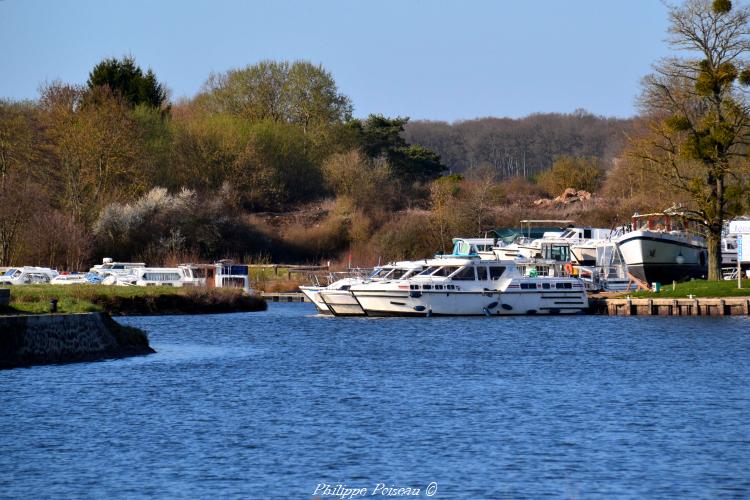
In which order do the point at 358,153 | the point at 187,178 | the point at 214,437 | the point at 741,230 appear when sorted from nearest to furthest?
1. the point at 214,437
2. the point at 741,230
3. the point at 187,178
4. the point at 358,153

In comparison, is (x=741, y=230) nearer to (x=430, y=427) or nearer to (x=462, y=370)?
(x=462, y=370)

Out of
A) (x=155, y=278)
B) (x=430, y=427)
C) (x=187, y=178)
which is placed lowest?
(x=430, y=427)

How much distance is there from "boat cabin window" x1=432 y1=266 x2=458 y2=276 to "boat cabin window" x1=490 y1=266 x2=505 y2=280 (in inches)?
80.4

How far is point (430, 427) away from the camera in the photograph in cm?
2805

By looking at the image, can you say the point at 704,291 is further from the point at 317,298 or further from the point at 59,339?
the point at 59,339

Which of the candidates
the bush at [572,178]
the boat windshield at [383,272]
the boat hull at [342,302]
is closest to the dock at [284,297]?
the boat windshield at [383,272]

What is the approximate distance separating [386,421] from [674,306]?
3463 cm

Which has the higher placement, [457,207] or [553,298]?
[457,207]

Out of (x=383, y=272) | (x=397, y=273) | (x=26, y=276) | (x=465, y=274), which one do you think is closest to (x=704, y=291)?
(x=465, y=274)

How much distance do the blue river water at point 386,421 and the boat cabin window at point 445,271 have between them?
12.9 m

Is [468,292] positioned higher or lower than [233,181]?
lower

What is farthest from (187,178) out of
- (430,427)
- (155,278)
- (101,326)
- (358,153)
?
(430,427)

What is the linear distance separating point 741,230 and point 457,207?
27.1m

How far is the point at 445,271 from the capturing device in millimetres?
62562
